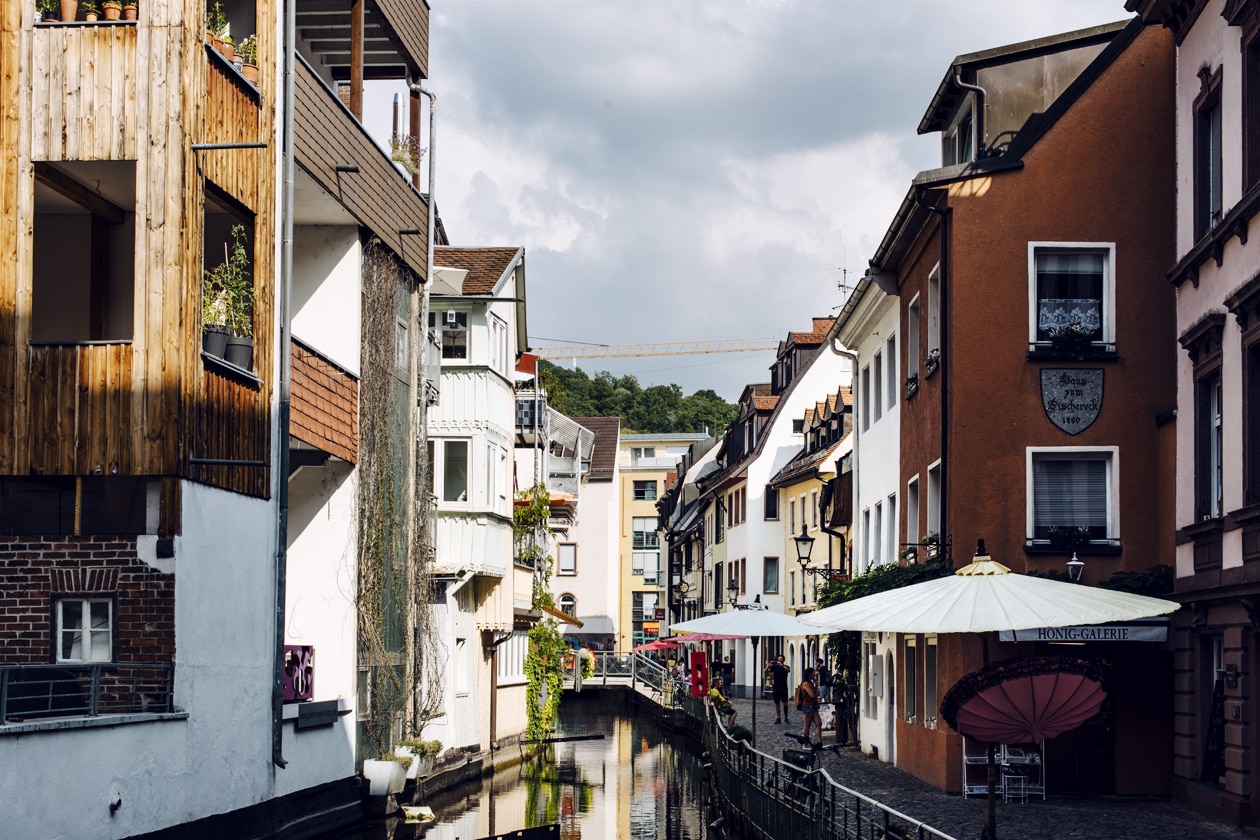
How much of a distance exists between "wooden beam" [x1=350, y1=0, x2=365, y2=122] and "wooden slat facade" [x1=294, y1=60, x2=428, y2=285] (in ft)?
1.37

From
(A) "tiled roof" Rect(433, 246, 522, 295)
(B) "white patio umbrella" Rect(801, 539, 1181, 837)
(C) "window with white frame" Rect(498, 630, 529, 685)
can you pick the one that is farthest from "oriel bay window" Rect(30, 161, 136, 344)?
(C) "window with white frame" Rect(498, 630, 529, 685)

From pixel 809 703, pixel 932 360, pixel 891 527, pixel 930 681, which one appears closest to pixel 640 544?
pixel 809 703

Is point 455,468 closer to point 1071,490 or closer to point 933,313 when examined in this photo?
point 933,313

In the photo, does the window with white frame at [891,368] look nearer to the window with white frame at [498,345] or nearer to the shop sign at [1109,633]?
the window with white frame at [498,345]

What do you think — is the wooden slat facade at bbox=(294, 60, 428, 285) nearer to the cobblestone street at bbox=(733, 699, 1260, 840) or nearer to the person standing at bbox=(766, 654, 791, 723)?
the cobblestone street at bbox=(733, 699, 1260, 840)

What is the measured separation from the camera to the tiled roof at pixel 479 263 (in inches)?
1305

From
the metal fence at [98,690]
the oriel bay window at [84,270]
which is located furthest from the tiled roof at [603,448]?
the metal fence at [98,690]

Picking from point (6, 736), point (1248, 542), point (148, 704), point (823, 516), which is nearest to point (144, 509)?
point (148, 704)

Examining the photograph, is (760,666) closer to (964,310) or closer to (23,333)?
(964,310)

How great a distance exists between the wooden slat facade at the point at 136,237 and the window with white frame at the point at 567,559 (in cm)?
7775

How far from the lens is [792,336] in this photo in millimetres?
62312

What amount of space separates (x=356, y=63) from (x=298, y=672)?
8286 millimetres

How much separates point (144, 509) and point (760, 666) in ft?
158

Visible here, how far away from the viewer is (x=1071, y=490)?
899 inches
